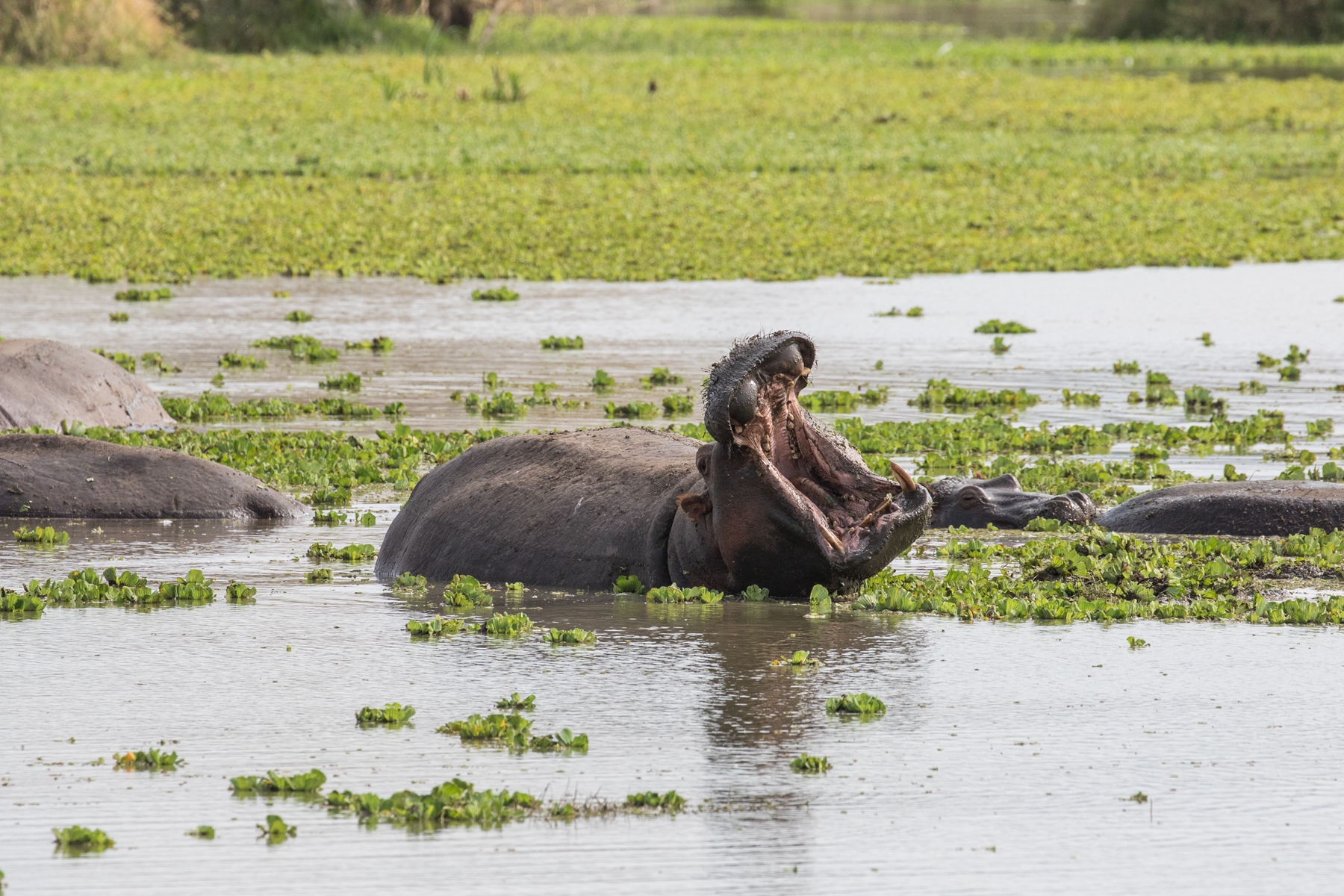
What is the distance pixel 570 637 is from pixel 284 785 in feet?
6.02

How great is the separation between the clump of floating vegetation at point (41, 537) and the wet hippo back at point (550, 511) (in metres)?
1.52

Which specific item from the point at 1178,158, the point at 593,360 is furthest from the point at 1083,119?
the point at 593,360

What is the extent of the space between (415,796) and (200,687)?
1.48 metres

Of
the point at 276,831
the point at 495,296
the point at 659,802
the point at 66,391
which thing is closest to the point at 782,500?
the point at 659,802

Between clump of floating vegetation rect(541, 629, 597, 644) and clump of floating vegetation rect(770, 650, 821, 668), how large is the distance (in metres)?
0.67

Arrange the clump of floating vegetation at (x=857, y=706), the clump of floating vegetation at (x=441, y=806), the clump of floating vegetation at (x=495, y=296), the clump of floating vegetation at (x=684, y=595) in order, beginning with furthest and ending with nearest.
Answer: the clump of floating vegetation at (x=495, y=296) < the clump of floating vegetation at (x=684, y=595) < the clump of floating vegetation at (x=857, y=706) < the clump of floating vegetation at (x=441, y=806)

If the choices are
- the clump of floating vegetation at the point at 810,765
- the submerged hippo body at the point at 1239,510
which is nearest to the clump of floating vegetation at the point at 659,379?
the submerged hippo body at the point at 1239,510

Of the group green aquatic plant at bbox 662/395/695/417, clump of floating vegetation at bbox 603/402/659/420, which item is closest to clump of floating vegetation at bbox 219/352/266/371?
clump of floating vegetation at bbox 603/402/659/420

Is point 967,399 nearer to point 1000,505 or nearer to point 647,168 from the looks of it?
point 1000,505

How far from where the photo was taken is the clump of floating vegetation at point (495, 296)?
1906 cm

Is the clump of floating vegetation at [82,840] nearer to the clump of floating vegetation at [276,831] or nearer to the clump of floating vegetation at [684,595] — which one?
the clump of floating vegetation at [276,831]

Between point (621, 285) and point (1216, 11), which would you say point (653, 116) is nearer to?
point (621, 285)

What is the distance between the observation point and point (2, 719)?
596 cm

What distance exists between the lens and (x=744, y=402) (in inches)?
276
